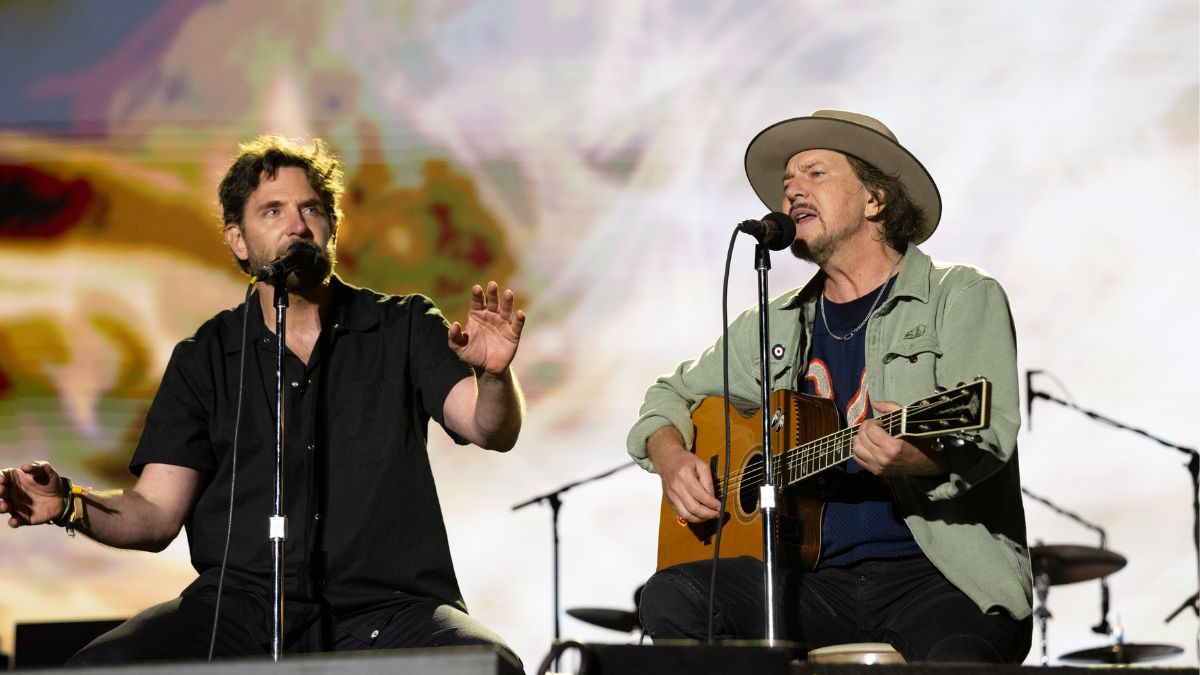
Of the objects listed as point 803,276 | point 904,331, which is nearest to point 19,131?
point 803,276

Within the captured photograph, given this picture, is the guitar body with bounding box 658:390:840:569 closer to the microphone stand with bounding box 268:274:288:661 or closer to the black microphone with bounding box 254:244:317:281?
the microphone stand with bounding box 268:274:288:661

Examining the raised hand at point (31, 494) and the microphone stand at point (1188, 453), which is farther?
the microphone stand at point (1188, 453)

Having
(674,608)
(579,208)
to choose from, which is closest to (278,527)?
(674,608)

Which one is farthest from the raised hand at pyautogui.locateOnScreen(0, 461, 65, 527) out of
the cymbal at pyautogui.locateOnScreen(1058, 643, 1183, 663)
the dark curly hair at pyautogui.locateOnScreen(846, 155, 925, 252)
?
the cymbal at pyautogui.locateOnScreen(1058, 643, 1183, 663)

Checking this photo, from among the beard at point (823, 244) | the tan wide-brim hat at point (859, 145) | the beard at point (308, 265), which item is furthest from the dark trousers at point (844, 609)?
the beard at point (308, 265)

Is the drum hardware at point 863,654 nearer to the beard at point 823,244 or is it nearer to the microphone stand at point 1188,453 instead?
the beard at point 823,244

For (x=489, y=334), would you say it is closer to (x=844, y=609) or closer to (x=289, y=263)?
(x=289, y=263)

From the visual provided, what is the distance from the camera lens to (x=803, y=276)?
6125 millimetres

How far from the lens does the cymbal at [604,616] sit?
589cm

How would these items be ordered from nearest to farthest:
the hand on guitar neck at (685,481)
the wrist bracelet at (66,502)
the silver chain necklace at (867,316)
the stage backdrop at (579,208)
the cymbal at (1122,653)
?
the wrist bracelet at (66,502)
the hand on guitar neck at (685,481)
the silver chain necklace at (867,316)
the cymbal at (1122,653)
the stage backdrop at (579,208)

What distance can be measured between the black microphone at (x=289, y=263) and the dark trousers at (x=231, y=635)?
2.83 ft

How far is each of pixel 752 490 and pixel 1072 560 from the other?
97.8 inches

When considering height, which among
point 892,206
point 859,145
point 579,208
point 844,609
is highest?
point 579,208

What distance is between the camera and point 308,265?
137 inches
